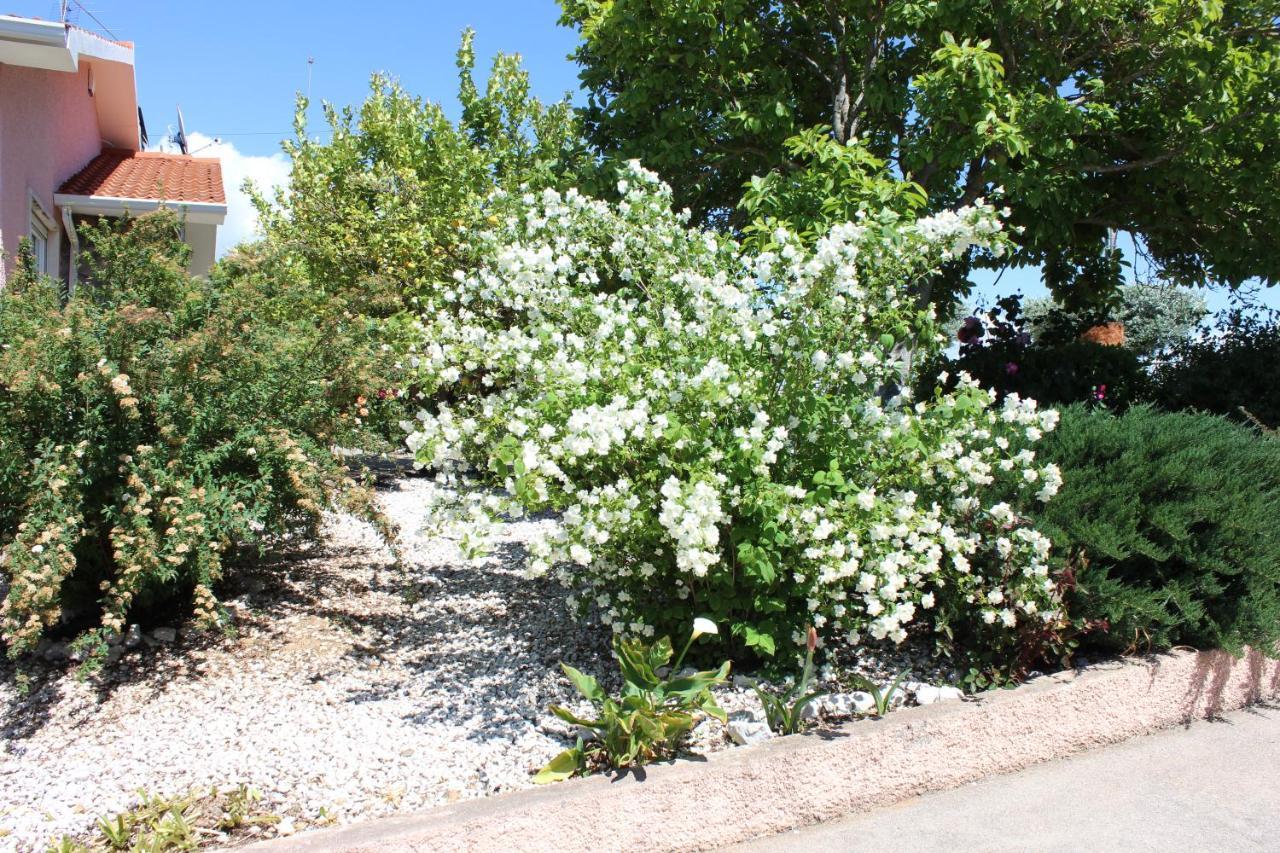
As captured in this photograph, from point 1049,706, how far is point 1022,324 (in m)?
6.14

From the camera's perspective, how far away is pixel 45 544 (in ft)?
11.9

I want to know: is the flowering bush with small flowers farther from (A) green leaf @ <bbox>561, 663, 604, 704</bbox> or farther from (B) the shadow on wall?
(B) the shadow on wall

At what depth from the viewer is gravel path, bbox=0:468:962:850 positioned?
10.6 feet

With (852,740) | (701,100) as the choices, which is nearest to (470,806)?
(852,740)

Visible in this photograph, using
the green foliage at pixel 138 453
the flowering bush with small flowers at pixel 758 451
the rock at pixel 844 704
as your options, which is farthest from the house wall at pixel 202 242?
the rock at pixel 844 704

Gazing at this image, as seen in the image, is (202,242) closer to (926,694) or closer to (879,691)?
(879,691)

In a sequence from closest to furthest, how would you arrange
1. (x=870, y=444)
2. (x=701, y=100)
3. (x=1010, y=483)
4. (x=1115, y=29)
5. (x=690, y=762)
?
1. (x=690, y=762)
2. (x=870, y=444)
3. (x=1010, y=483)
4. (x=1115, y=29)
5. (x=701, y=100)

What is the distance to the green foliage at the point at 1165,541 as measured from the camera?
4109 mm

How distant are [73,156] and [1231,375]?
12.1 meters

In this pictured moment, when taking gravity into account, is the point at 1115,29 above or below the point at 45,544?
above

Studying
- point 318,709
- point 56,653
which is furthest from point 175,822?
point 56,653

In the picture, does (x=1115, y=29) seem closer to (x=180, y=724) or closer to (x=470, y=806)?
(x=470, y=806)

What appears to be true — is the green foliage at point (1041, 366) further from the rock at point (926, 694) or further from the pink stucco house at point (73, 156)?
the pink stucco house at point (73, 156)

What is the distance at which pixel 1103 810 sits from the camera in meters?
3.43
